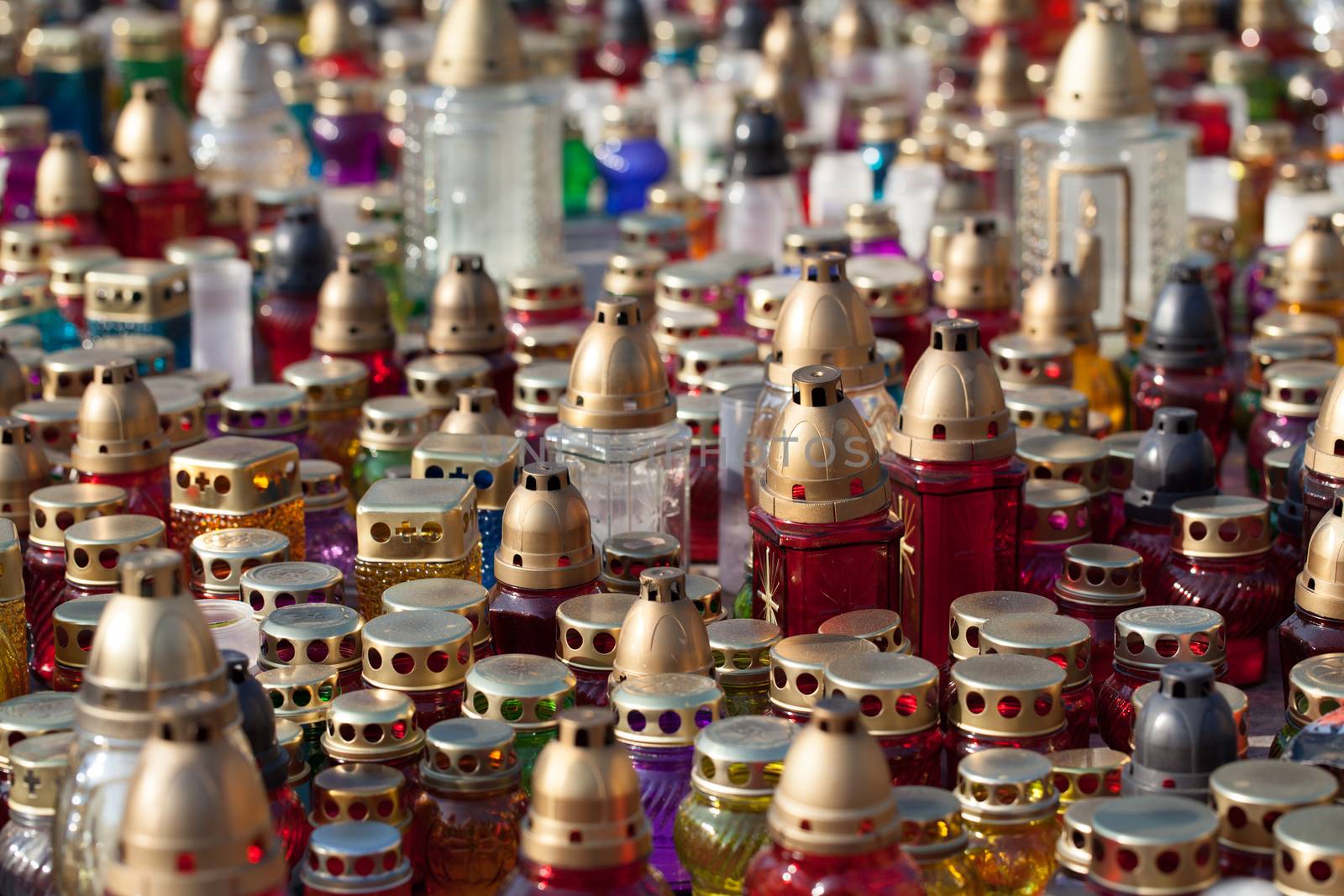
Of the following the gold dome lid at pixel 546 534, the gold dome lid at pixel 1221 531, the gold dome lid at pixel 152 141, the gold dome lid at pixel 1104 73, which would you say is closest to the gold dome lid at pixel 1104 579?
the gold dome lid at pixel 1221 531

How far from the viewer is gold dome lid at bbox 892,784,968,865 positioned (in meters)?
2.52

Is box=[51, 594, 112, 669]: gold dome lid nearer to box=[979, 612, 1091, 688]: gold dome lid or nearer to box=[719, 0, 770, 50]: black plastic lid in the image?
box=[979, 612, 1091, 688]: gold dome lid

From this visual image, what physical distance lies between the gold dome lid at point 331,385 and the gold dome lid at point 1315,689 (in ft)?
5.80

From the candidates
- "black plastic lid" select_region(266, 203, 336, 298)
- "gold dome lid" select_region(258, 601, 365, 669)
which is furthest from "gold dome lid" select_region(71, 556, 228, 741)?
"black plastic lid" select_region(266, 203, 336, 298)

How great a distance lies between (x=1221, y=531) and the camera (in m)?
3.32

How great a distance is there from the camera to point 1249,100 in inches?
273

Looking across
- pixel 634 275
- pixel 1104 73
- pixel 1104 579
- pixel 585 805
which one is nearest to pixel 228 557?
pixel 585 805

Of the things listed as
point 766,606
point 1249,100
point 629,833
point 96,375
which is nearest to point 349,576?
point 96,375

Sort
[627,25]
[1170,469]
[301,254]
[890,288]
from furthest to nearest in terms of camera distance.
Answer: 1. [627,25]
2. [301,254]
3. [890,288]
4. [1170,469]

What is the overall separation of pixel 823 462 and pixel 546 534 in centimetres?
38

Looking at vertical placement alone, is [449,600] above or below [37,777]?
above

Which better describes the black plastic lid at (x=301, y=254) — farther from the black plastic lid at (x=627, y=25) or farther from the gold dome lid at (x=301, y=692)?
the black plastic lid at (x=627, y=25)

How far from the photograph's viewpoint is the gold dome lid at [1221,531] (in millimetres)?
3314

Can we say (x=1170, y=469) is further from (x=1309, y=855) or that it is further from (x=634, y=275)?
(x=634, y=275)
